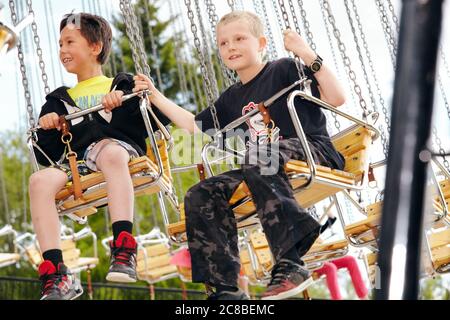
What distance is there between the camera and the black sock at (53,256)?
9.83 ft

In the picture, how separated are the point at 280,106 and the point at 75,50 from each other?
0.96 metres

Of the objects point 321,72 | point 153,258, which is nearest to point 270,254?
point 321,72

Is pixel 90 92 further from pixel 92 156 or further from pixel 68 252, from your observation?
pixel 68 252

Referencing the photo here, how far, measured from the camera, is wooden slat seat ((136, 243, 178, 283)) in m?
9.35

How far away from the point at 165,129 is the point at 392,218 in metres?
2.77

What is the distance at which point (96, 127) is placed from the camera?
360 cm

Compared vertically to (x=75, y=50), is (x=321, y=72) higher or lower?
lower

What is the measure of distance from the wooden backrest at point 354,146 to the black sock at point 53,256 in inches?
47.7

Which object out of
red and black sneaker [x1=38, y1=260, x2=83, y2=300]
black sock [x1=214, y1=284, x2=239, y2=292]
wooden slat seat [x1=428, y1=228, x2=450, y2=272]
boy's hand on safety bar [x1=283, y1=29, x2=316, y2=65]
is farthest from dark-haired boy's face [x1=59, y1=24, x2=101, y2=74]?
wooden slat seat [x1=428, y1=228, x2=450, y2=272]

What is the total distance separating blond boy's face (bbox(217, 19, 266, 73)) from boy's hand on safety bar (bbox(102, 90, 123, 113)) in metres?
0.50

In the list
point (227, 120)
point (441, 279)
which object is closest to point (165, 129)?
point (227, 120)

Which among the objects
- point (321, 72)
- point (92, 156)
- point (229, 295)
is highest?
point (321, 72)

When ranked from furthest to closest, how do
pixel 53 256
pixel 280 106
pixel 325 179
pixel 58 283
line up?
pixel 280 106 < pixel 325 179 < pixel 53 256 < pixel 58 283

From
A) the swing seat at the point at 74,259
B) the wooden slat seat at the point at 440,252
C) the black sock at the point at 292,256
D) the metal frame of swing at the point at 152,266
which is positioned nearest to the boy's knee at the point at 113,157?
the black sock at the point at 292,256
